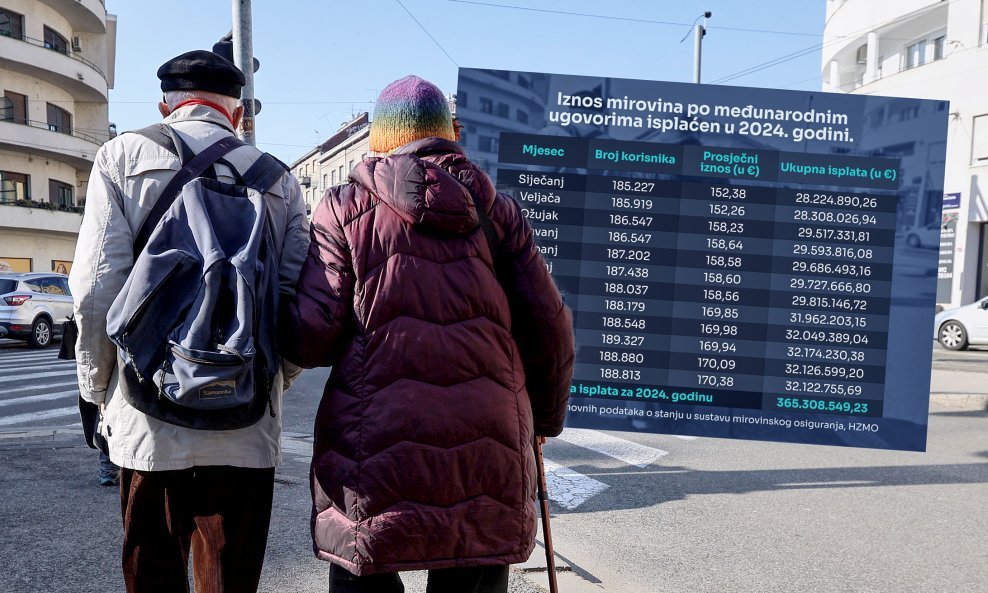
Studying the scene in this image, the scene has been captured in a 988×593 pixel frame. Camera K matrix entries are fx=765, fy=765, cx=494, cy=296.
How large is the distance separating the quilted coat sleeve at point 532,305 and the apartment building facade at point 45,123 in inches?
1372

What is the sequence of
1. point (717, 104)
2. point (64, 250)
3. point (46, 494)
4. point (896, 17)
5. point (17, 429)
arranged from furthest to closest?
point (64, 250)
point (896, 17)
point (17, 429)
point (46, 494)
point (717, 104)

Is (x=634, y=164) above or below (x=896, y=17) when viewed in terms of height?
below

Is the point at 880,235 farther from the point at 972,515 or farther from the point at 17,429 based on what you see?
the point at 17,429

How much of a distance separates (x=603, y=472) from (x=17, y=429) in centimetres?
550

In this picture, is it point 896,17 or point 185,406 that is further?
point 896,17

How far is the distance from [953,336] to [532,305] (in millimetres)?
18749

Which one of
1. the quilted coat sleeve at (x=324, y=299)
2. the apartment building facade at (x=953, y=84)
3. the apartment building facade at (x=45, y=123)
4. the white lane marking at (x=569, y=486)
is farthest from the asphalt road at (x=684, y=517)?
the apartment building facade at (x=45, y=123)

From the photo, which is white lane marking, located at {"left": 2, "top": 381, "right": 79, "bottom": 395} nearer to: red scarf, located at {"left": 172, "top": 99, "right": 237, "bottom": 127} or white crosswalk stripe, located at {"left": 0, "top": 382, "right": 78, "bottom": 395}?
white crosswalk stripe, located at {"left": 0, "top": 382, "right": 78, "bottom": 395}

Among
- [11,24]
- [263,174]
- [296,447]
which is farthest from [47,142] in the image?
[263,174]

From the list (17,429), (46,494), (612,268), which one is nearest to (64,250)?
(17,429)

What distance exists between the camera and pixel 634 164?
3891mm

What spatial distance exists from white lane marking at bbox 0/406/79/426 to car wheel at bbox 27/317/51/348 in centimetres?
904
